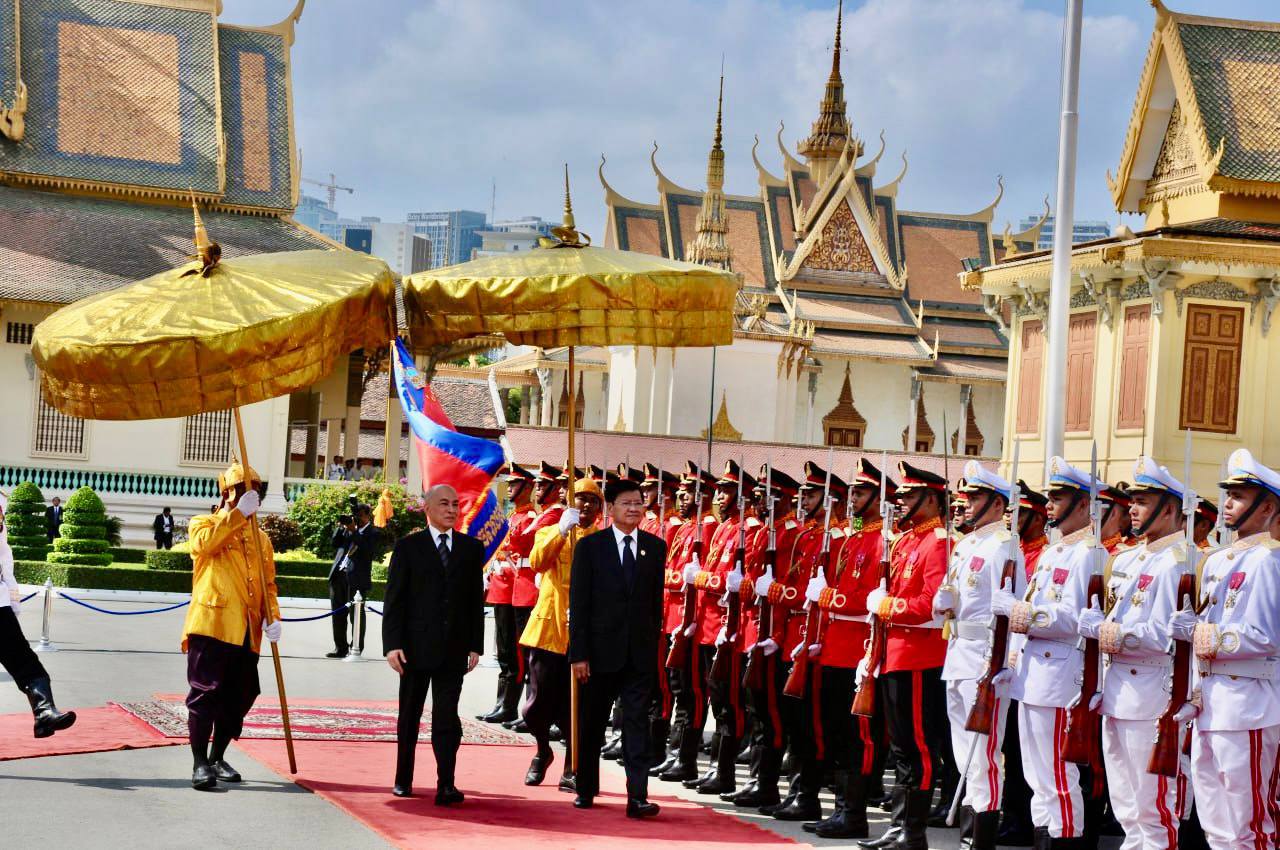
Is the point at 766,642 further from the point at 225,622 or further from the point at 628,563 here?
the point at 225,622

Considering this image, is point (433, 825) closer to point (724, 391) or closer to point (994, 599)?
point (994, 599)

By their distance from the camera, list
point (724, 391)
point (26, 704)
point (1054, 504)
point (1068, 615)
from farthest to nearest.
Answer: point (724, 391) → point (26, 704) → point (1054, 504) → point (1068, 615)

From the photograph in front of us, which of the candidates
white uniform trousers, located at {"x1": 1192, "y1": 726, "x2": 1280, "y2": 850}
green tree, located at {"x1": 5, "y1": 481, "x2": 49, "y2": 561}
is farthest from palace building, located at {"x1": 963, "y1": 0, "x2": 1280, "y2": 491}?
green tree, located at {"x1": 5, "y1": 481, "x2": 49, "y2": 561}

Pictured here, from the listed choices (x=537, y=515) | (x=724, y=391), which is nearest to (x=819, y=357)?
(x=724, y=391)

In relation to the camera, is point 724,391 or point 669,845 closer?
point 669,845

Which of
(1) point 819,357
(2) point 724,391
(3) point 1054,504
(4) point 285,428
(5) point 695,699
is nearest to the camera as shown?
(3) point 1054,504

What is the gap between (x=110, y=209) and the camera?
33344 millimetres

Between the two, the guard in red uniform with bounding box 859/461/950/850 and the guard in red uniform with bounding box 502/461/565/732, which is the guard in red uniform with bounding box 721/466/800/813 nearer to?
the guard in red uniform with bounding box 859/461/950/850

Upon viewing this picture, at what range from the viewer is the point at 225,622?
862 centimetres

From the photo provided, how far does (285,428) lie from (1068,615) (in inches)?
1013

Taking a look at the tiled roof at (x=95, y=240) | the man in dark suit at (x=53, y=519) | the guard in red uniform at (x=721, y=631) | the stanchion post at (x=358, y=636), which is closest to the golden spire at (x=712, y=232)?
the tiled roof at (x=95, y=240)

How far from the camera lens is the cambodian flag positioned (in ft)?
30.4

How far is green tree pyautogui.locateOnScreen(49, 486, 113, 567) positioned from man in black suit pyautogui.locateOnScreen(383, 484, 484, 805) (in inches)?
688

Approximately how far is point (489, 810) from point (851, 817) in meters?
1.76
